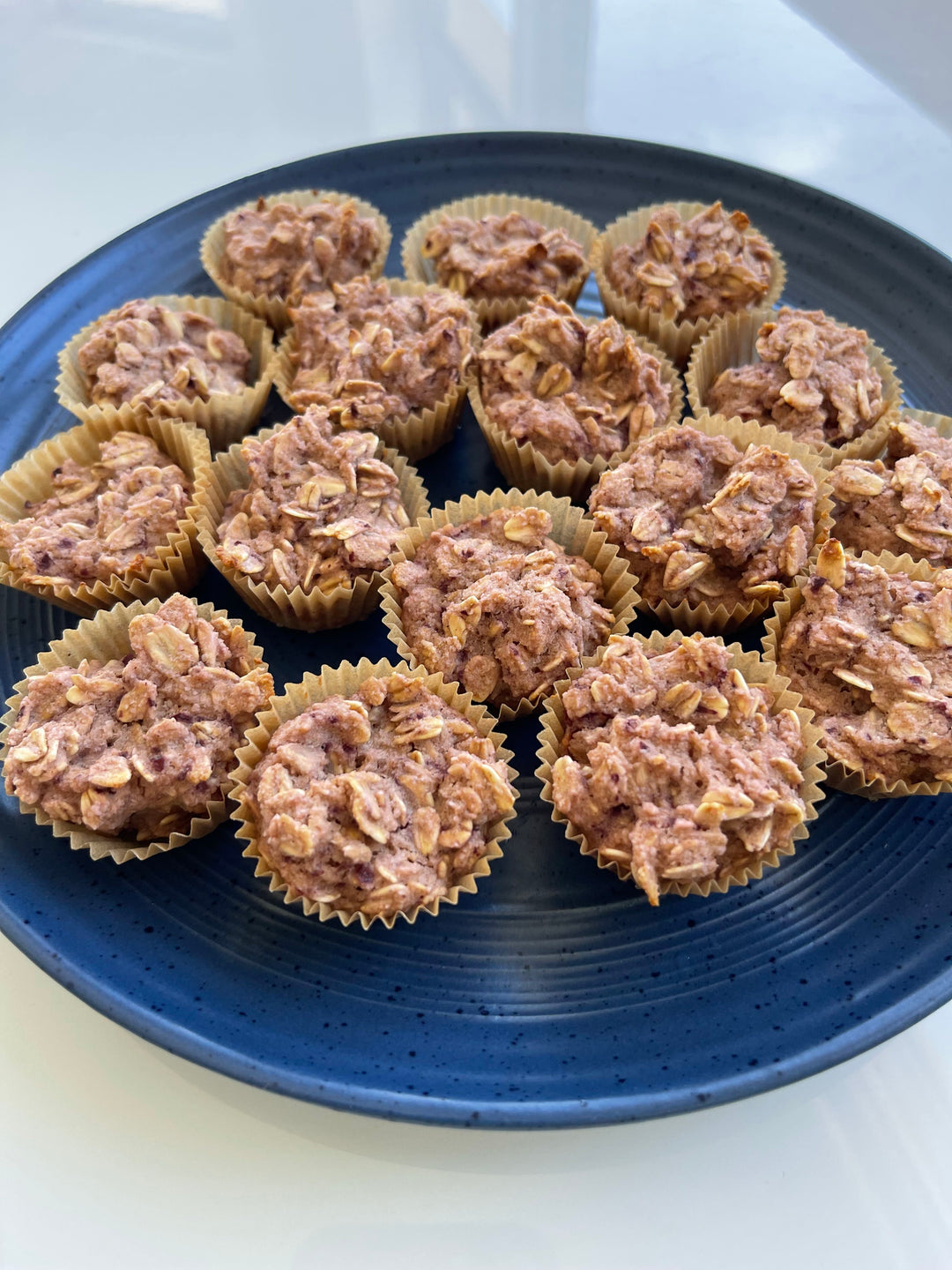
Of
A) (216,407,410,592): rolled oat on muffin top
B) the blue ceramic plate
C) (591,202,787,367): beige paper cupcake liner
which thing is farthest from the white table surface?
(591,202,787,367): beige paper cupcake liner

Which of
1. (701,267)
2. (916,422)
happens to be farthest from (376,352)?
(916,422)

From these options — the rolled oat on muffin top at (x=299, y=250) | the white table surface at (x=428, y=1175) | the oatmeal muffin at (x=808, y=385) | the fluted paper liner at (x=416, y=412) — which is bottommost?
the white table surface at (x=428, y=1175)

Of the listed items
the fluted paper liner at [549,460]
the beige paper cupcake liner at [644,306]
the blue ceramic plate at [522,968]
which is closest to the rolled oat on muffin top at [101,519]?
the blue ceramic plate at [522,968]

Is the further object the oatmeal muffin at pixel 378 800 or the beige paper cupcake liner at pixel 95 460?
the beige paper cupcake liner at pixel 95 460

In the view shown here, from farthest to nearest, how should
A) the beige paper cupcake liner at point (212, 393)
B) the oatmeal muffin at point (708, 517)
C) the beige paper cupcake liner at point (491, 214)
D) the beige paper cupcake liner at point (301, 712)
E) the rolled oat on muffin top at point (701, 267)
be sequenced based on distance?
the beige paper cupcake liner at point (491, 214), the rolled oat on muffin top at point (701, 267), the beige paper cupcake liner at point (212, 393), the oatmeal muffin at point (708, 517), the beige paper cupcake liner at point (301, 712)

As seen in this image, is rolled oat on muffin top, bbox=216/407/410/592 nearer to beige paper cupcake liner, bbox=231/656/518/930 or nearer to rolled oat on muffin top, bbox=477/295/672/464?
beige paper cupcake liner, bbox=231/656/518/930

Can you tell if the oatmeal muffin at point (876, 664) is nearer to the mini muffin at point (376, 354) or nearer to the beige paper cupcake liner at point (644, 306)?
the beige paper cupcake liner at point (644, 306)

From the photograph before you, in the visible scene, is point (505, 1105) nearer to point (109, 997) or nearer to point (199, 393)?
point (109, 997)
